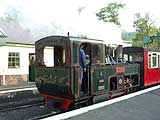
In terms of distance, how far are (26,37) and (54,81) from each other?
60.6 feet

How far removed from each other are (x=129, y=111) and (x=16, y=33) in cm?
2217

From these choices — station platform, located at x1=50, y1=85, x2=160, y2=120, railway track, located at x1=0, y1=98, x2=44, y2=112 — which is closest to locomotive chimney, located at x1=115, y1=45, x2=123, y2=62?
railway track, located at x1=0, y1=98, x2=44, y2=112

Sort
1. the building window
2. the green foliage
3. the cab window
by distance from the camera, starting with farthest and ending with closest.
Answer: the green foliage, the building window, the cab window

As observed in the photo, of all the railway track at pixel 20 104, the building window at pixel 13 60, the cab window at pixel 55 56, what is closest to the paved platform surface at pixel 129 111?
the cab window at pixel 55 56

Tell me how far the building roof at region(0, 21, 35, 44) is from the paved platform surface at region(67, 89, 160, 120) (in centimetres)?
1760

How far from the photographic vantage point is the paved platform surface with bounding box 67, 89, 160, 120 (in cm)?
615

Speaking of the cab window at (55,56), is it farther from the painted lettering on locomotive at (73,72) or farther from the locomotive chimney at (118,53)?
the locomotive chimney at (118,53)

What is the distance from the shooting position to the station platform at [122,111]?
6078 mm

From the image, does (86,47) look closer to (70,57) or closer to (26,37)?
(70,57)

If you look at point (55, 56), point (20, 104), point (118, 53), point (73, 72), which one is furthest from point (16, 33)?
point (73, 72)

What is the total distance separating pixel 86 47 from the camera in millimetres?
10016

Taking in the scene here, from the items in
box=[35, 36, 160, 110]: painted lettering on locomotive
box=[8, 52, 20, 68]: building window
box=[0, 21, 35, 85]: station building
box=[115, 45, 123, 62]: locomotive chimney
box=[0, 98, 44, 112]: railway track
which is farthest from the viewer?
box=[8, 52, 20, 68]: building window

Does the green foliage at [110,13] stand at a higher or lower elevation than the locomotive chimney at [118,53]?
higher

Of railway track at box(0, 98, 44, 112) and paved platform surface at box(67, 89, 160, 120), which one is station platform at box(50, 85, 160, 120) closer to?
paved platform surface at box(67, 89, 160, 120)
